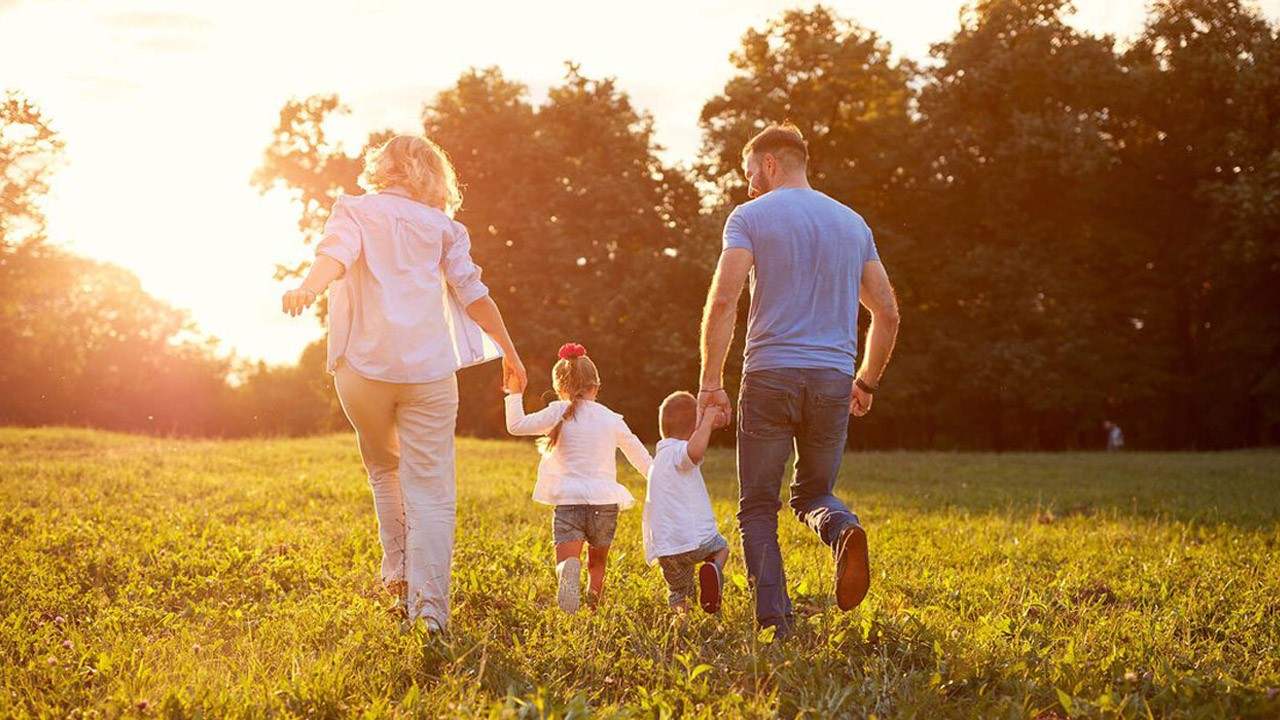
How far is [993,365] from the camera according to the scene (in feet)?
105

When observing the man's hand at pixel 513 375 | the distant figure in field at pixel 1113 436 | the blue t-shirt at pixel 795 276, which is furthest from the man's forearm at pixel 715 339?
the distant figure in field at pixel 1113 436

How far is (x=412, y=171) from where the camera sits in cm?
527

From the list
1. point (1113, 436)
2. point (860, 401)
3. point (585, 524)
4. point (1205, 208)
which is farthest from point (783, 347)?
point (1113, 436)

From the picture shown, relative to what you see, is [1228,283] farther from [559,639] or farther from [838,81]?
[559,639]

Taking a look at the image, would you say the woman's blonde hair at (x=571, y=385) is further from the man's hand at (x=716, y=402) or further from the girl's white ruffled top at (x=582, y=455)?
the man's hand at (x=716, y=402)

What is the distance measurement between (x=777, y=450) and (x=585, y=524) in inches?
53.2

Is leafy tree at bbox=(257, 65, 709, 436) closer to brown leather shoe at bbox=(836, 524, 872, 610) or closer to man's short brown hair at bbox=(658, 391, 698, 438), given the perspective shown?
man's short brown hair at bbox=(658, 391, 698, 438)

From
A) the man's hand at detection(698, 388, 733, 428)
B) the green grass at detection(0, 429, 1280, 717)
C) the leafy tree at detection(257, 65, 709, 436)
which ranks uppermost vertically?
the leafy tree at detection(257, 65, 709, 436)

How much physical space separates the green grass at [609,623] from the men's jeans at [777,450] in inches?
11.1

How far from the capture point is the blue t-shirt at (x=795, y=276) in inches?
205

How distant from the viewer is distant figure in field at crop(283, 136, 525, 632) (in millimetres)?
5055

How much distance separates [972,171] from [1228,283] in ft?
28.1

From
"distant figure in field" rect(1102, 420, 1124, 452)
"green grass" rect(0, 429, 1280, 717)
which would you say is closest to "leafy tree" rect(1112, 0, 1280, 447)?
"distant figure in field" rect(1102, 420, 1124, 452)

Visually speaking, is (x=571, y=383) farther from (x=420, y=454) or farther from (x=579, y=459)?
(x=420, y=454)
